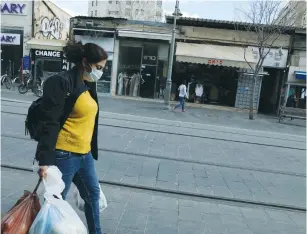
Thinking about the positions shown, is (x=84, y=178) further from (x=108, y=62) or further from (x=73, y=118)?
(x=108, y=62)

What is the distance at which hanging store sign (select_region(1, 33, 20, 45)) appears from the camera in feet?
77.2

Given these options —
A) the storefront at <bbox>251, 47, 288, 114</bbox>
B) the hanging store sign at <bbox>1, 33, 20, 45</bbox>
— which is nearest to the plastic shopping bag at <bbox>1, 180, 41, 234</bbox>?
the storefront at <bbox>251, 47, 288, 114</bbox>

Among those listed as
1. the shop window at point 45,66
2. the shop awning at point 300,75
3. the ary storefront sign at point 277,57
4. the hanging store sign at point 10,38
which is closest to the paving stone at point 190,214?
the shop awning at point 300,75

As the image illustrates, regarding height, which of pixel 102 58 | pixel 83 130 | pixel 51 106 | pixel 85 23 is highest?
pixel 85 23

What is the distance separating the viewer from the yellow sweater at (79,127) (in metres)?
2.78

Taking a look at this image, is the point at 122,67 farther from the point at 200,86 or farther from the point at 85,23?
the point at 200,86

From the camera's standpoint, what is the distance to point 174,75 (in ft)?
70.5

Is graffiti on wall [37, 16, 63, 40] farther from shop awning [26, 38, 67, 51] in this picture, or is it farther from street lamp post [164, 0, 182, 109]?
street lamp post [164, 0, 182, 109]

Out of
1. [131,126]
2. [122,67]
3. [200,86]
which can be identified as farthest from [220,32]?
[131,126]

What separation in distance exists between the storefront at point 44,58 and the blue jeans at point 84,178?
20.0m

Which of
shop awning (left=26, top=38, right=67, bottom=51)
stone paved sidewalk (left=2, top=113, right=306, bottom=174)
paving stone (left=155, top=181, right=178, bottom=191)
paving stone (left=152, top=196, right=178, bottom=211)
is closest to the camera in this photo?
paving stone (left=152, top=196, right=178, bottom=211)

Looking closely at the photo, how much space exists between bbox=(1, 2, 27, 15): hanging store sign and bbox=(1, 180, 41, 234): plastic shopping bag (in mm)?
23650

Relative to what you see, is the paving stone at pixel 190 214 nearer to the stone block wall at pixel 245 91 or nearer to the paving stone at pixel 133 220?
the paving stone at pixel 133 220

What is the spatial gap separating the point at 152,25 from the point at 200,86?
15.5 feet
